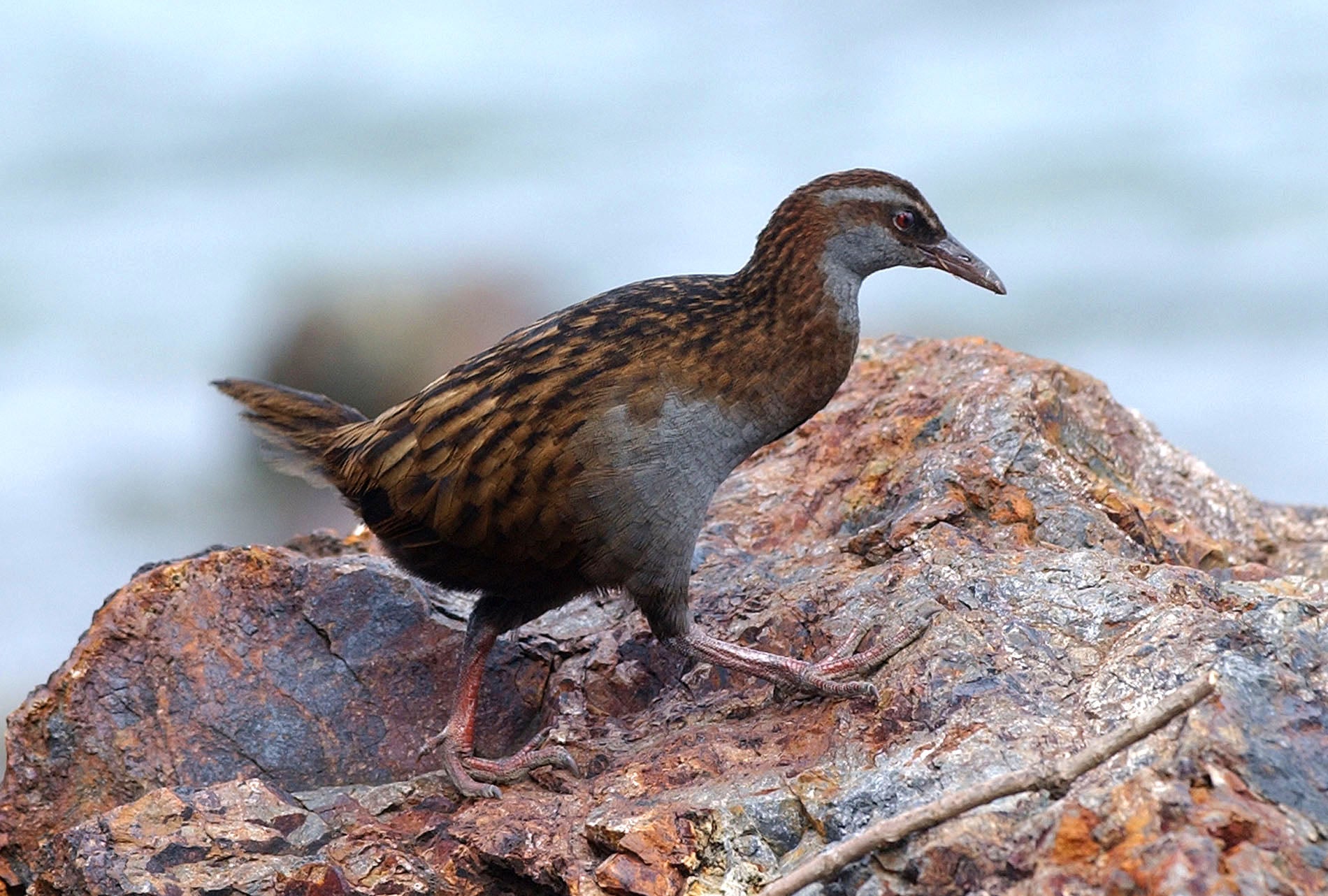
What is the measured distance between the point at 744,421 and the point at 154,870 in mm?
2304

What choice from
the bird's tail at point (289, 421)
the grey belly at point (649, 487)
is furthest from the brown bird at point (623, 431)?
the bird's tail at point (289, 421)

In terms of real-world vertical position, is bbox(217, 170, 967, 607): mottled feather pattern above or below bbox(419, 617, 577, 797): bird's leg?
above

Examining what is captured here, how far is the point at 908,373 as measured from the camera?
21.2 feet

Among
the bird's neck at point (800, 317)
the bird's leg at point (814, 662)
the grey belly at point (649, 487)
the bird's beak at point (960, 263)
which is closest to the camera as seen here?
the bird's leg at point (814, 662)

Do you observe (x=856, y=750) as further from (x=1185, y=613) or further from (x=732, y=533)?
(x=732, y=533)

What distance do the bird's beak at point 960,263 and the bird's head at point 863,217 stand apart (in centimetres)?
7

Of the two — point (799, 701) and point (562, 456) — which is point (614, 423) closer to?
point (562, 456)

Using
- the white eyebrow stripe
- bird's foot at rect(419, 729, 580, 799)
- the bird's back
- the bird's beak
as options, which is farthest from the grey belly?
the bird's beak

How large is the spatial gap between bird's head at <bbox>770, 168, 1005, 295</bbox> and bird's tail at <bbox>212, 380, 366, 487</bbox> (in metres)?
1.89

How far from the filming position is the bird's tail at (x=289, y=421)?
552 centimetres

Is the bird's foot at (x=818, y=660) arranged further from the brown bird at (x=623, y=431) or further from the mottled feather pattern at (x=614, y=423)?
the mottled feather pattern at (x=614, y=423)

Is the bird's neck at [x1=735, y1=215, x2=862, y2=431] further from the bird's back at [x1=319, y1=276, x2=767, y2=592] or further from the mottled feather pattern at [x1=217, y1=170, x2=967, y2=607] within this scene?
the bird's back at [x1=319, y1=276, x2=767, y2=592]

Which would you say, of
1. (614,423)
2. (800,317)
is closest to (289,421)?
(614,423)

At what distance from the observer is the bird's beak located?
17.2 ft
